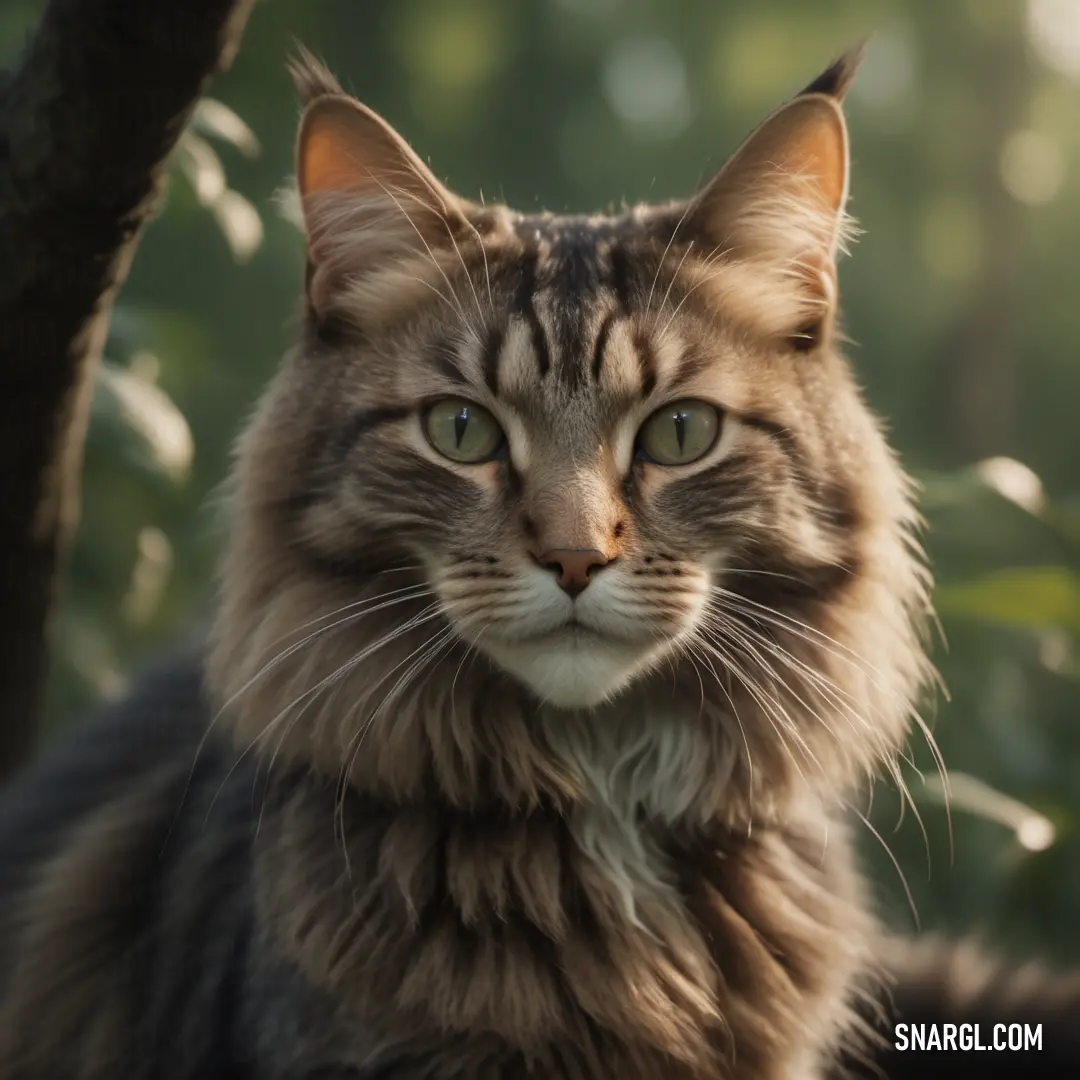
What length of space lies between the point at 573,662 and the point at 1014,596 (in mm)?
1254

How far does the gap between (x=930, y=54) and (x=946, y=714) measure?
5.14 m

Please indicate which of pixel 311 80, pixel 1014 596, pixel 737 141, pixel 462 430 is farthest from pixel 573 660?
pixel 737 141

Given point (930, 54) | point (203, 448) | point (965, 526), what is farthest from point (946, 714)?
point (930, 54)

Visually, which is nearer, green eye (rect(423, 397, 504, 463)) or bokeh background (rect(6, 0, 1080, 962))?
green eye (rect(423, 397, 504, 463))

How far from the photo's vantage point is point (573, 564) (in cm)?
193

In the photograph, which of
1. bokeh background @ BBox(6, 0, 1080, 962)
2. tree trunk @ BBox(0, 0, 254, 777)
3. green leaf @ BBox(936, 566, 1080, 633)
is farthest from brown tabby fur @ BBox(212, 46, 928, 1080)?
bokeh background @ BBox(6, 0, 1080, 962)

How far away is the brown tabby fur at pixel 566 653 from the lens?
6.72ft

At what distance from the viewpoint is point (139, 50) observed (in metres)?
2.12

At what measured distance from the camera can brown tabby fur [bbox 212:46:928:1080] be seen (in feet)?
6.72

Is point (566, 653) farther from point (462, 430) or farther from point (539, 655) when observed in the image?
point (462, 430)

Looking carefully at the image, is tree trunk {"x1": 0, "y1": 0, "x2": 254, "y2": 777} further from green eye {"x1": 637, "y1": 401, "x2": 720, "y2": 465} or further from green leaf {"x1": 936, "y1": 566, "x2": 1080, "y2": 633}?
green leaf {"x1": 936, "y1": 566, "x2": 1080, "y2": 633}

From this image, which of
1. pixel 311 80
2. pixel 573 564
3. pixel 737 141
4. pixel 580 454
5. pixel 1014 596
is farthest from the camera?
pixel 737 141

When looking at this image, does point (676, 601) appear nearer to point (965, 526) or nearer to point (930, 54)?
point (965, 526)

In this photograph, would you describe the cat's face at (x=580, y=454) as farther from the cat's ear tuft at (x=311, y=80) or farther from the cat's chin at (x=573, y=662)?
the cat's ear tuft at (x=311, y=80)
